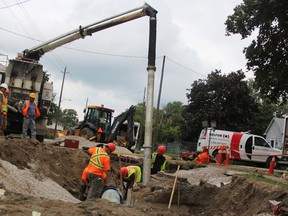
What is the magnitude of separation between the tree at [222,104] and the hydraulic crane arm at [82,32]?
80.3 ft

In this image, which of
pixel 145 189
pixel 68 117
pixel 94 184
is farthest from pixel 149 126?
pixel 68 117

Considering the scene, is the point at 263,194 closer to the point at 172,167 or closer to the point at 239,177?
the point at 239,177

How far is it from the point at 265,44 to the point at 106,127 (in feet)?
32.1

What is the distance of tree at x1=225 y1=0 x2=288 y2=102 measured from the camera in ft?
59.9

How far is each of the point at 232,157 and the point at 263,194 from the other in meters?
15.2

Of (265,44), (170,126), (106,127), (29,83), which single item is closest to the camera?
(29,83)

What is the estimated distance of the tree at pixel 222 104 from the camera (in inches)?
1570

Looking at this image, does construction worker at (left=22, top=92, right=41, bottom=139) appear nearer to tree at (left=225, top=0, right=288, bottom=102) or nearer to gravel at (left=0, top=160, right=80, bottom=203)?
gravel at (left=0, top=160, right=80, bottom=203)

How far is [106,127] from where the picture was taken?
22906 mm

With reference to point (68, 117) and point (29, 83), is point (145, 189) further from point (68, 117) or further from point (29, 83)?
point (68, 117)

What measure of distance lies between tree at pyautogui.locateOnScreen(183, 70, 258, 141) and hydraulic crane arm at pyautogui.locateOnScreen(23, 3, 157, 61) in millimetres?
24464

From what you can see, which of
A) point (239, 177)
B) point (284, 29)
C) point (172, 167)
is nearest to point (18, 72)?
point (172, 167)

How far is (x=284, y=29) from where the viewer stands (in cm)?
1867

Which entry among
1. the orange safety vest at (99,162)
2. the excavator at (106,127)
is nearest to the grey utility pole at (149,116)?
the orange safety vest at (99,162)
